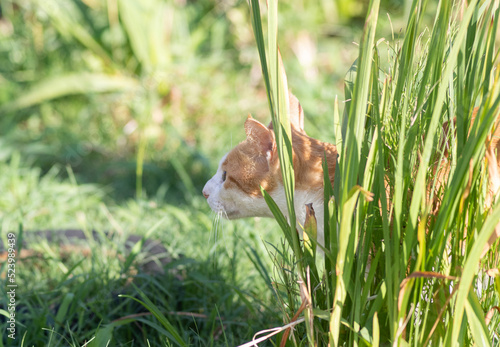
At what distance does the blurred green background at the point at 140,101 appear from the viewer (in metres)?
2.38

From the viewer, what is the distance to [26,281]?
166cm

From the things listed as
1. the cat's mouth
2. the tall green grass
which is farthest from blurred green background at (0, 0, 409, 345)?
the tall green grass

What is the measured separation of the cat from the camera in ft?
3.80

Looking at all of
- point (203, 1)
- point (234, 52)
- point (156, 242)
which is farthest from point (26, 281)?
point (203, 1)

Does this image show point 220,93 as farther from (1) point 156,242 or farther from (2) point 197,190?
(1) point 156,242

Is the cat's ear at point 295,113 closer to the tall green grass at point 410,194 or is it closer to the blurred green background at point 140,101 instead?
the tall green grass at point 410,194

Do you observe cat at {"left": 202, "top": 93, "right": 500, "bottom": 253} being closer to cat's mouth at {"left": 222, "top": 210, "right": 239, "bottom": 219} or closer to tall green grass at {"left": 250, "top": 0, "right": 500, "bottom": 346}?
cat's mouth at {"left": 222, "top": 210, "right": 239, "bottom": 219}

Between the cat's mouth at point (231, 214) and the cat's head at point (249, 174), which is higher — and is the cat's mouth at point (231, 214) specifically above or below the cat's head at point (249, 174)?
below

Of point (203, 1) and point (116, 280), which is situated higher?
point (203, 1)

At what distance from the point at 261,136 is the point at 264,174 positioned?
93 millimetres

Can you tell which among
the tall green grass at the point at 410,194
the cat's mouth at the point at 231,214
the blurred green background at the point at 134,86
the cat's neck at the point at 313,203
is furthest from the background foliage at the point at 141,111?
the tall green grass at the point at 410,194

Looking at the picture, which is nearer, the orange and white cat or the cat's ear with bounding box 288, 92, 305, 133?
the orange and white cat

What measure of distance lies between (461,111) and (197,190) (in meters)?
2.05

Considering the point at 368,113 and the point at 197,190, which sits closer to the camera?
the point at 368,113
